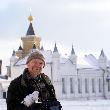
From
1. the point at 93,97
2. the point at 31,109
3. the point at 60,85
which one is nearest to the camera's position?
the point at 31,109

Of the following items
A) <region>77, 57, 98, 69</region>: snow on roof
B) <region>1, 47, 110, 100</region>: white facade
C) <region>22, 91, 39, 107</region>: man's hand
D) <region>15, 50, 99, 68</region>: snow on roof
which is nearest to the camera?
<region>22, 91, 39, 107</region>: man's hand

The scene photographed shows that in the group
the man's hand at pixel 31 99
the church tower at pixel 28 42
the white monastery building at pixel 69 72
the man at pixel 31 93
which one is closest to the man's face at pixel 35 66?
the man at pixel 31 93

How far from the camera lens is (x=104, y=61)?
66750mm

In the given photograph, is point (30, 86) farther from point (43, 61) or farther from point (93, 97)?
point (93, 97)

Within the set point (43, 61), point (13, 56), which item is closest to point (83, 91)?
point (13, 56)

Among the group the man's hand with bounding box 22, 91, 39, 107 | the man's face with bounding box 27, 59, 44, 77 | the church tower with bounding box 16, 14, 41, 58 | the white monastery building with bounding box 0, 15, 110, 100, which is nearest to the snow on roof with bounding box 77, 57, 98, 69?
the white monastery building with bounding box 0, 15, 110, 100

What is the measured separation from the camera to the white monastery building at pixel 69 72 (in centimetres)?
5934

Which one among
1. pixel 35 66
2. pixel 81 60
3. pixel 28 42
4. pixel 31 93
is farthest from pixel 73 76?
pixel 31 93

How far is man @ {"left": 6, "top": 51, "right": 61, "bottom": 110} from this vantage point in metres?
3.64

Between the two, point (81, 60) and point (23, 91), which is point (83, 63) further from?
point (23, 91)

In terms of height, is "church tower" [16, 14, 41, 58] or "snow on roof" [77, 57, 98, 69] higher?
"church tower" [16, 14, 41, 58]

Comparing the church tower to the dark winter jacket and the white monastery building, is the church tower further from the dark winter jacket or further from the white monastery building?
the dark winter jacket

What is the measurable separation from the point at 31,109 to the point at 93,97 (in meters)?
61.0

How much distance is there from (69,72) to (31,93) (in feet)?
188
